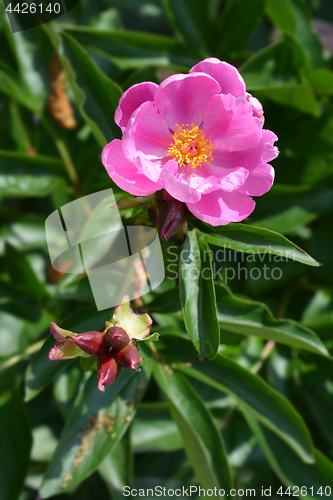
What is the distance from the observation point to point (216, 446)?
1354 mm

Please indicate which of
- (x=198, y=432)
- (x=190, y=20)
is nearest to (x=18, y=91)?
(x=190, y=20)

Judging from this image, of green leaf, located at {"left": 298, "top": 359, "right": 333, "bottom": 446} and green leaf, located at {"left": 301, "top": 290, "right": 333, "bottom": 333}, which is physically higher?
green leaf, located at {"left": 301, "top": 290, "right": 333, "bottom": 333}

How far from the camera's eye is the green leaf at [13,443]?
1.62 metres

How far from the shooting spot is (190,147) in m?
1.21

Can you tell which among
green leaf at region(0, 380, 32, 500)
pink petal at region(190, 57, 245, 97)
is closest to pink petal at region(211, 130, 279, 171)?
pink petal at region(190, 57, 245, 97)

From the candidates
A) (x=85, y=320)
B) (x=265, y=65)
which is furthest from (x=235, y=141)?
(x=265, y=65)

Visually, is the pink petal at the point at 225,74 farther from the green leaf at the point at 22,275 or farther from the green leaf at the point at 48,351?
the green leaf at the point at 22,275

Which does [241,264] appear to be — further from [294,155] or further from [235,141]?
[235,141]

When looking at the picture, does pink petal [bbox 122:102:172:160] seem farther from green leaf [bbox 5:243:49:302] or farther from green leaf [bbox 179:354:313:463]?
green leaf [bbox 5:243:49:302]

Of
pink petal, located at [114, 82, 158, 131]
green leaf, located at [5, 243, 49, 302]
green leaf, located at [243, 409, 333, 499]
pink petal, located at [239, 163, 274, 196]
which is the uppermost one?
pink petal, located at [114, 82, 158, 131]

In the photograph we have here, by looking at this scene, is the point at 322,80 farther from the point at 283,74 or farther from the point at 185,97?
the point at 185,97

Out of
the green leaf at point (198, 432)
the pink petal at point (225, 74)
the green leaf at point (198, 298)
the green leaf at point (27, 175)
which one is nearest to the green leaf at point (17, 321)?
the green leaf at point (27, 175)

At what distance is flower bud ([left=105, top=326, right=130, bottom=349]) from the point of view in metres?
0.93

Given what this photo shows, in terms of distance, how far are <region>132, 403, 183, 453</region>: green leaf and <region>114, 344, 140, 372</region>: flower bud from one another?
96 centimetres
